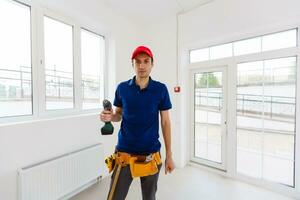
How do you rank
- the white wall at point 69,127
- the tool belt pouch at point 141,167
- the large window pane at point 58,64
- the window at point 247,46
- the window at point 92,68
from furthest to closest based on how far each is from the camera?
1. the window at point 92,68
2. the window at point 247,46
3. the large window pane at point 58,64
4. the white wall at point 69,127
5. the tool belt pouch at point 141,167

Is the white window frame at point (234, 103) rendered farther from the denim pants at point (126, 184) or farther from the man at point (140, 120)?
the denim pants at point (126, 184)

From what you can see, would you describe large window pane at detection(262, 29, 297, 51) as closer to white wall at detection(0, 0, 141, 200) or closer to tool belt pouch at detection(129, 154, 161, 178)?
white wall at detection(0, 0, 141, 200)

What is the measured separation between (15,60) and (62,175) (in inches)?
56.2

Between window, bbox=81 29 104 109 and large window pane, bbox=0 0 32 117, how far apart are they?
2.56 ft

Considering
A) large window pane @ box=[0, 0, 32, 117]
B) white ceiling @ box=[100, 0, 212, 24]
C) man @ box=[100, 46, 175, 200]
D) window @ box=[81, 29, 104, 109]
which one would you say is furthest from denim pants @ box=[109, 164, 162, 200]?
white ceiling @ box=[100, 0, 212, 24]

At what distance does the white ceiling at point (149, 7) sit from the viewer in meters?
2.73

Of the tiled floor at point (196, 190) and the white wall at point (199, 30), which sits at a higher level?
the white wall at point (199, 30)

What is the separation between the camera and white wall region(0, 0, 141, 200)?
1.61 metres

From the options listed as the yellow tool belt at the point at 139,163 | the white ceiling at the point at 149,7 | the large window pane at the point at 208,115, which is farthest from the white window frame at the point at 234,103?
the yellow tool belt at the point at 139,163

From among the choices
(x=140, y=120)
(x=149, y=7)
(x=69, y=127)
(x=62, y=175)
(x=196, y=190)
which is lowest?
(x=196, y=190)

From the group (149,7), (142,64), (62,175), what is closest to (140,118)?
(142,64)

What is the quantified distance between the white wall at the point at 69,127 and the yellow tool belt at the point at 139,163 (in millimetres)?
1117

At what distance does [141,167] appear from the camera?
1.18 metres

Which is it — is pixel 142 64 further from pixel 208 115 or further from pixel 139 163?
pixel 208 115
